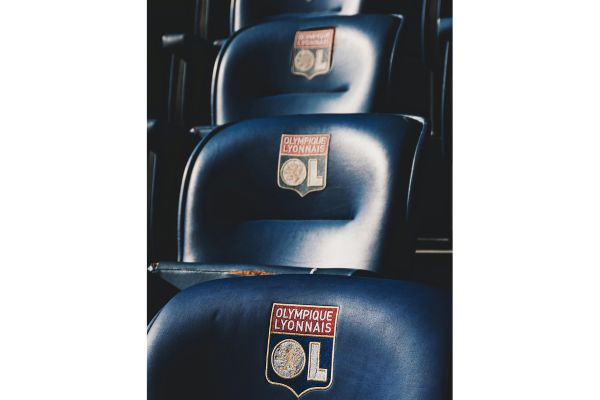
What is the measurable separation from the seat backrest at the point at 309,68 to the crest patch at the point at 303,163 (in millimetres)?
202

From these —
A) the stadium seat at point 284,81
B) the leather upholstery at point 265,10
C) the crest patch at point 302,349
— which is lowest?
the crest patch at point 302,349

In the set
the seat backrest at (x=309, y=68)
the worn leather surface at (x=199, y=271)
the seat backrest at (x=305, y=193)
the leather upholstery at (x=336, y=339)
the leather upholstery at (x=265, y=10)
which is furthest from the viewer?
the leather upholstery at (x=265, y=10)

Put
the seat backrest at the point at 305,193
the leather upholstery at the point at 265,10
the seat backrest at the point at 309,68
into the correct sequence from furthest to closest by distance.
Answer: the leather upholstery at the point at 265,10, the seat backrest at the point at 309,68, the seat backrest at the point at 305,193

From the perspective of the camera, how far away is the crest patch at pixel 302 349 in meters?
0.33

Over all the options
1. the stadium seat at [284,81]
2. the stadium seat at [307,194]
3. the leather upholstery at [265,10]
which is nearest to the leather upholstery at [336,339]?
the stadium seat at [307,194]

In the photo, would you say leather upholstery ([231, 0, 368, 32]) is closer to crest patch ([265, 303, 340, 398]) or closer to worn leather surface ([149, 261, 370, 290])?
worn leather surface ([149, 261, 370, 290])

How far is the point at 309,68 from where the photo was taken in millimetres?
852

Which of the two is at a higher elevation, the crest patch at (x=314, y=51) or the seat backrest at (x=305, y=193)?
the crest patch at (x=314, y=51)

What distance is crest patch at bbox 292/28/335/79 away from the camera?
830 mm

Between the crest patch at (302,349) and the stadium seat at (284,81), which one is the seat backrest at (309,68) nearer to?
the stadium seat at (284,81)
